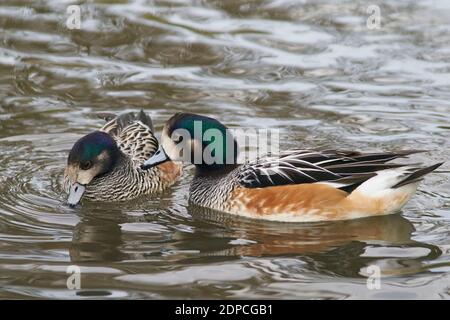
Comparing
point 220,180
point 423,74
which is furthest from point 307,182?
point 423,74

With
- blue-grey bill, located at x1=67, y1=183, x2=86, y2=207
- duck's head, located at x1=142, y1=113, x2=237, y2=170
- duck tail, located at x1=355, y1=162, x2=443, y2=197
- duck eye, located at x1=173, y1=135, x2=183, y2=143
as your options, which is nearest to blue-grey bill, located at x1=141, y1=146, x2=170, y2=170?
duck's head, located at x1=142, y1=113, x2=237, y2=170

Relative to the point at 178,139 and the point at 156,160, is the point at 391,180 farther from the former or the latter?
the point at 156,160

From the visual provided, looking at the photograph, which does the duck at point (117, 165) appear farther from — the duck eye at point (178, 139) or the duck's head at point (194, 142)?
the duck eye at point (178, 139)

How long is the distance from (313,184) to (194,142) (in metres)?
1.12

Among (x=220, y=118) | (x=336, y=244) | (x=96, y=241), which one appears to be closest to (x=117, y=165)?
(x=96, y=241)

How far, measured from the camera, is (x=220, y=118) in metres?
10.6

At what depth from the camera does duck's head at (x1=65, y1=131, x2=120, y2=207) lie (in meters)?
8.42

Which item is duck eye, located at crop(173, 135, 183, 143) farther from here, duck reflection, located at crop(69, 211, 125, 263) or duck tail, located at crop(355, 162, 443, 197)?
duck tail, located at crop(355, 162, 443, 197)

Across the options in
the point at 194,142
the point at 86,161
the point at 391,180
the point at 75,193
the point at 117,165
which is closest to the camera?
the point at 391,180

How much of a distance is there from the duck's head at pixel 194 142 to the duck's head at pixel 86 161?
419 millimetres

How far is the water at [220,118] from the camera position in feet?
22.8

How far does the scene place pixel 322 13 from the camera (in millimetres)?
13445

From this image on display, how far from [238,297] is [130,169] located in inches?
113

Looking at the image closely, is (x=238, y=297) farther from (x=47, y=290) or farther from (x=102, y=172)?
(x=102, y=172)
